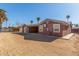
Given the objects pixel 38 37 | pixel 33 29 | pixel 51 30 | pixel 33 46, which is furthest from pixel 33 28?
pixel 33 46

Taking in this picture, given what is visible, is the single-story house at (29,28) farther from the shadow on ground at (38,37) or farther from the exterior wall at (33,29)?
the shadow on ground at (38,37)

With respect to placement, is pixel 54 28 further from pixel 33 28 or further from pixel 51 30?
pixel 33 28

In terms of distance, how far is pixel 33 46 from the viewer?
384 cm

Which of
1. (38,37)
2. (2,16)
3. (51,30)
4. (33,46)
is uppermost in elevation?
(2,16)

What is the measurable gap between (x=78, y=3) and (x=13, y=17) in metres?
1.55

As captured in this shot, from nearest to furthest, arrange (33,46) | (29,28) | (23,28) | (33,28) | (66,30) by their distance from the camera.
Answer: (33,46) < (23,28) < (29,28) < (33,28) < (66,30)

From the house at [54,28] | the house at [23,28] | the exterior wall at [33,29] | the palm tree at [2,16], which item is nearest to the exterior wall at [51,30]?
the house at [54,28]

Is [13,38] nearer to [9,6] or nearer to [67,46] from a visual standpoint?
[9,6]

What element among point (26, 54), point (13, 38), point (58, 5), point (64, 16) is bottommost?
point (26, 54)

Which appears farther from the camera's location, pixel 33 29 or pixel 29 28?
pixel 33 29

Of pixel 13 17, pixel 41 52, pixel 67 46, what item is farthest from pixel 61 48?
pixel 13 17

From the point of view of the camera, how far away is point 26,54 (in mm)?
3654

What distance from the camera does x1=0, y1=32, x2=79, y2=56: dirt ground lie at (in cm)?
366

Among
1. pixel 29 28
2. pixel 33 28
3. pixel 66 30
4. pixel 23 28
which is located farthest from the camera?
pixel 66 30
